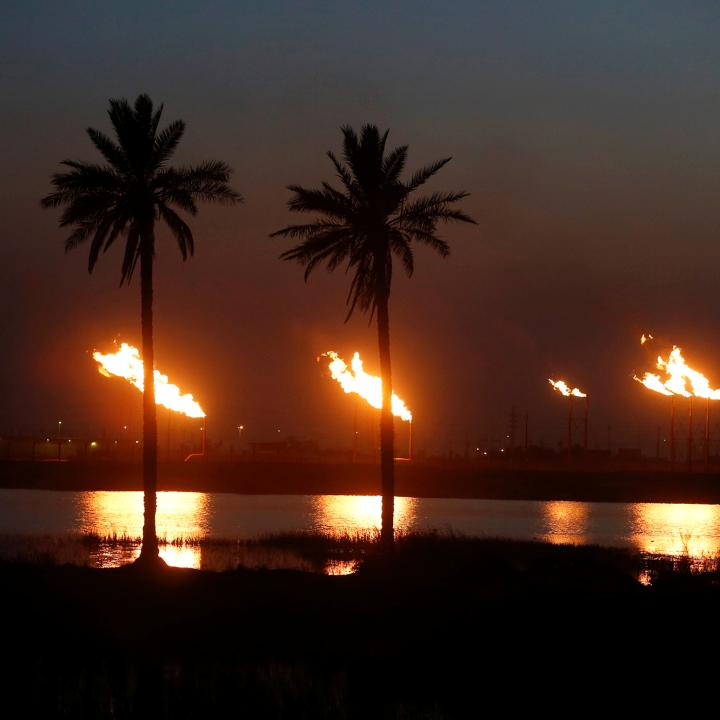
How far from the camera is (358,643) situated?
26234 millimetres

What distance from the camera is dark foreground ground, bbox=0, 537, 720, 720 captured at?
69.3 ft

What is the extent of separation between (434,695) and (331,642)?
455 cm

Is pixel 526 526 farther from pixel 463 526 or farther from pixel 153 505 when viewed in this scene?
pixel 153 505

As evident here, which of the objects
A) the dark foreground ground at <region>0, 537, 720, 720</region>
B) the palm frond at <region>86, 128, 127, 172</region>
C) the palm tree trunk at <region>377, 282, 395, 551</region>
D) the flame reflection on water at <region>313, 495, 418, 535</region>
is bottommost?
the flame reflection on water at <region>313, 495, 418, 535</region>

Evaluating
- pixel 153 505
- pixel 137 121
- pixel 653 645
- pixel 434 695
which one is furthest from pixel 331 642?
pixel 137 121

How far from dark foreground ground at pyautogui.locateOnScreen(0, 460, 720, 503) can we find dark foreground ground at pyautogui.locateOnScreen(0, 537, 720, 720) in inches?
2895

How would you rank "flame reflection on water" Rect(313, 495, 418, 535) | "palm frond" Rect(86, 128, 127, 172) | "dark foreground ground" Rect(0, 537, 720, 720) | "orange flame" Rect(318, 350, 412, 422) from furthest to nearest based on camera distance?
"orange flame" Rect(318, 350, 412, 422) → "flame reflection on water" Rect(313, 495, 418, 535) → "palm frond" Rect(86, 128, 127, 172) → "dark foreground ground" Rect(0, 537, 720, 720)

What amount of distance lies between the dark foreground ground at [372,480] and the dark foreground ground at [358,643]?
241ft

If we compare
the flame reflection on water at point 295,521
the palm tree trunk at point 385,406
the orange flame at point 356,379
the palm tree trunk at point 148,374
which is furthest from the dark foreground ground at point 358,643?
the orange flame at point 356,379

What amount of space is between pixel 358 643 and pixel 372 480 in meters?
86.9

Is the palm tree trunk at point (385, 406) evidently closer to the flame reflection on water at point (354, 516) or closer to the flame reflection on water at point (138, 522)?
the flame reflection on water at point (138, 522)

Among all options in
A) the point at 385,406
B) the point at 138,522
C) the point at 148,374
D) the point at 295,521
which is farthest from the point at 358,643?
the point at 138,522

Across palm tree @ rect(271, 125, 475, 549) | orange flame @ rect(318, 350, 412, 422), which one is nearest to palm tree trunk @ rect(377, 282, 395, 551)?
palm tree @ rect(271, 125, 475, 549)

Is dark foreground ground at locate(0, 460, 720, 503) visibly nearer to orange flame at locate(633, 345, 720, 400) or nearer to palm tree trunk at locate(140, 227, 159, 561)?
orange flame at locate(633, 345, 720, 400)
